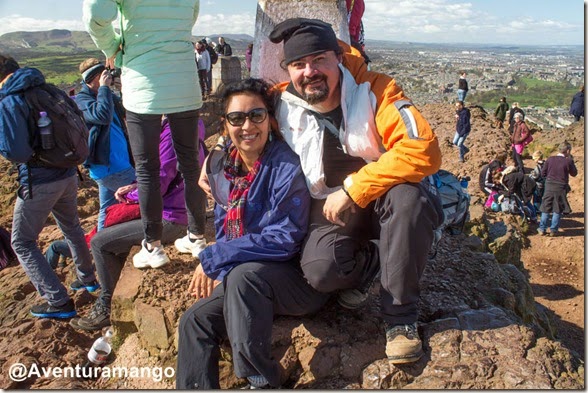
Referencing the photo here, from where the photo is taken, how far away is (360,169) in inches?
96.7

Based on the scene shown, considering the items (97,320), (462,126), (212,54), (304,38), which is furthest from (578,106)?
(97,320)

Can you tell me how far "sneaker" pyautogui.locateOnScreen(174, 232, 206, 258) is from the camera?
337 centimetres

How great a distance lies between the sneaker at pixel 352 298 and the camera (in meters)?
2.79

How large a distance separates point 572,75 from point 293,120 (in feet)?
216

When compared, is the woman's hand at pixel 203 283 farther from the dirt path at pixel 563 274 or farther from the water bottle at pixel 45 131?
the dirt path at pixel 563 274

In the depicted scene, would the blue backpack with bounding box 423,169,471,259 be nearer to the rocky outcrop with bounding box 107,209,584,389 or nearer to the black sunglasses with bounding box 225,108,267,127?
the rocky outcrop with bounding box 107,209,584,389

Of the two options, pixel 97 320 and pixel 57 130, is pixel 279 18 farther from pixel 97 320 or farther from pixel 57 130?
pixel 97 320

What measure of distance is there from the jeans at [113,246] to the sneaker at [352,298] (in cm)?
157

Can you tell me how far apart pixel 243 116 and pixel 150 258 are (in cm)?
141

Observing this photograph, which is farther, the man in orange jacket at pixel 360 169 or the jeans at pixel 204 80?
the jeans at pixel 204 80

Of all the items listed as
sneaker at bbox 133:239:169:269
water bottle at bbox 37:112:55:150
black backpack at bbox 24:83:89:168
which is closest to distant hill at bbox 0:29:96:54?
black backpack at bbox 24:83:89:168

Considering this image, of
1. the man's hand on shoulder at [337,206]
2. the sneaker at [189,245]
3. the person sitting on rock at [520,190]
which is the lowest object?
the person sitting on rock at [520,190]

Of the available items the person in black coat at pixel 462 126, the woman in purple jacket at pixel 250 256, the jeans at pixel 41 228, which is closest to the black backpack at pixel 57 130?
the jeans at pixel 41 228

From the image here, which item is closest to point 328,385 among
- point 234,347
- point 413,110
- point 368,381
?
point 368,381
